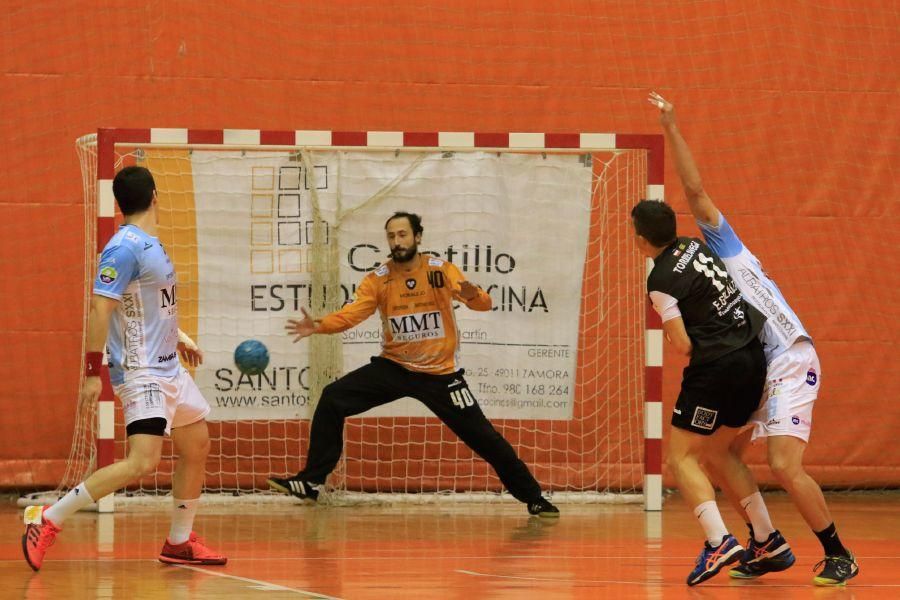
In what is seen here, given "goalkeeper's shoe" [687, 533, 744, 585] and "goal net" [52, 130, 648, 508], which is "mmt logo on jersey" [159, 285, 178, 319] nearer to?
"goalkeeper's shoe" [687, 533, 744, 585]

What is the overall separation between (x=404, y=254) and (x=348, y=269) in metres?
0.98

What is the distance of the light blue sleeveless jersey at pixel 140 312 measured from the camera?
22.3 feet

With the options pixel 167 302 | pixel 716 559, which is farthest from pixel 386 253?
pixel 716 559

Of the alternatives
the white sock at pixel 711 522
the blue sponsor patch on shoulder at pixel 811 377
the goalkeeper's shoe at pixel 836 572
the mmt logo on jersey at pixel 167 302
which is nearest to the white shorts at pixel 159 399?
the mmt logo on jersey at pixel 167 302

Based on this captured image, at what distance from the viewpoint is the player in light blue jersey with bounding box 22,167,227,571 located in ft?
22.2

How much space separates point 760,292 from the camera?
6.96 meters

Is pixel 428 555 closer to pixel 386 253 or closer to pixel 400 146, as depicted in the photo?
pixel 386 253

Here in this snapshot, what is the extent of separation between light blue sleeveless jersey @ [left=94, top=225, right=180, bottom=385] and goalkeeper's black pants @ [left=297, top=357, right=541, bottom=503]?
269 centimetres

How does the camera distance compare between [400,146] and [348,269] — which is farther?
[348,269]

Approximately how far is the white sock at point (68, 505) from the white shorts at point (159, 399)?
40cm

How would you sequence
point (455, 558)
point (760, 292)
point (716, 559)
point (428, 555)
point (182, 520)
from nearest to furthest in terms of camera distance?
point (716, 559) → point (760, 292) → point (182, 520) → point (455, 558) → point (428, 555)

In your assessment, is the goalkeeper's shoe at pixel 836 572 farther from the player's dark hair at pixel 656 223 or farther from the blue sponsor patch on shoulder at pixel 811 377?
the player's dark hair at pixel 656 223

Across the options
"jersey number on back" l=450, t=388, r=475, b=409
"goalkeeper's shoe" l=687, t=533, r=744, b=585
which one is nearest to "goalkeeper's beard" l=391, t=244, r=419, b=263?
"jersey number on back" l=450, t=388, r=475, b=409

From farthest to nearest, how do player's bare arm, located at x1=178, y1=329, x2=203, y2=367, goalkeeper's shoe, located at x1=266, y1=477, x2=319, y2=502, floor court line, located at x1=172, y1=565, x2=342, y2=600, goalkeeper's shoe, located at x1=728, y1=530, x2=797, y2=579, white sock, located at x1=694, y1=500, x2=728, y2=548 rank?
goalkeeper's shoe, located at x1=266, y1=477, x2=319, y2=502
player's bare arm, located at x1=178, y1=329, x2=203, y2=367
goalkeeper's shoe, located at x1=728, y1=530, x2=797, y2=579
white sock, located at x1=694, y1=500, x2=728, y2=548
floor court line, located at x1=172, y1=565, x2=342, y2=600
